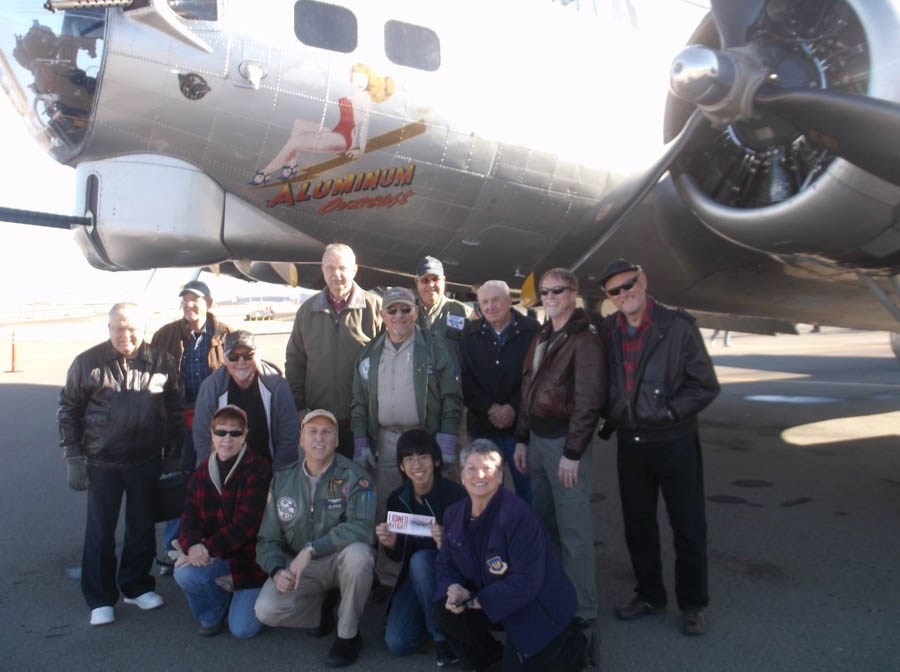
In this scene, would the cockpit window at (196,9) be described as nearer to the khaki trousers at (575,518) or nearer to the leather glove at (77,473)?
the leather glove at (77,473)

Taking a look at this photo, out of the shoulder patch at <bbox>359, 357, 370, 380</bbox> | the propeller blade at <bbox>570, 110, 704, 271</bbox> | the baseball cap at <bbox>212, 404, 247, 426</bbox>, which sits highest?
the propeller blade at <bbox>570, 110, 704, 271</bbox>

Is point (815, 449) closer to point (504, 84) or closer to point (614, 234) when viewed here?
point (614, 234)

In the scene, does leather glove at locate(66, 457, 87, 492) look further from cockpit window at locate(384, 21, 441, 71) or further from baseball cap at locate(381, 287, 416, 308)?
cockpit window at locate(384, 21, 441, 71)

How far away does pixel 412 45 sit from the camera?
4871mm

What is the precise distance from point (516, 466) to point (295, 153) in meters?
2.68

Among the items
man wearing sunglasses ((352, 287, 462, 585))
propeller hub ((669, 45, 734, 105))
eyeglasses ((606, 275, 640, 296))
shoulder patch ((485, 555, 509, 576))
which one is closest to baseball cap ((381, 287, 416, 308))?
man wearing sunglasses ((352, 287, 462, 585))

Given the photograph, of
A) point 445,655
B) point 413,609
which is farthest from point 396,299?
point 445,655

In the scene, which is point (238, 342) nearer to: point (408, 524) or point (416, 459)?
point (416, 459)

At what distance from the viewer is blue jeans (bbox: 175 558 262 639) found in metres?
3.43

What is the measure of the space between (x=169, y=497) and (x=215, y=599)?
2.56 feet

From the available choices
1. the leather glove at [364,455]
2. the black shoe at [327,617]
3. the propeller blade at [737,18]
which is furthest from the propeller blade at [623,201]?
the black shoe at [327,617]

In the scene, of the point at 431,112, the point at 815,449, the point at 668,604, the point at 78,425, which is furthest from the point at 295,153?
the point at 815,449

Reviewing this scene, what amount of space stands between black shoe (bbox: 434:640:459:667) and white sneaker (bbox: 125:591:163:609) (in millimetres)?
1774

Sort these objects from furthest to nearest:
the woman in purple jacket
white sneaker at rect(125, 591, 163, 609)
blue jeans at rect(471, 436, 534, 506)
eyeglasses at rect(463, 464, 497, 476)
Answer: blue jeans at rect(471, 436, 534, 506)
white sneaker at rect(125, 591, 163, 609)
eyeglasses at rect(463, 464, 497, 476)
the woman in purple jacket
